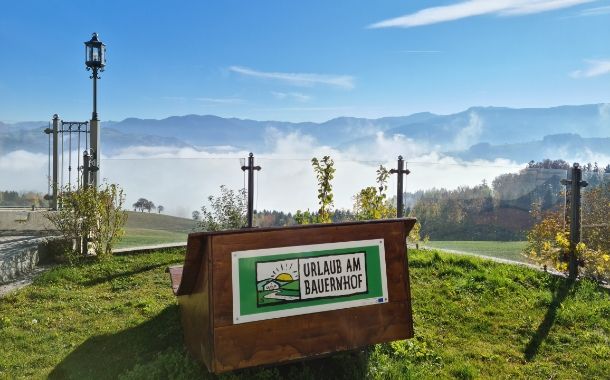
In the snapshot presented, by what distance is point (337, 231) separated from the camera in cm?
383

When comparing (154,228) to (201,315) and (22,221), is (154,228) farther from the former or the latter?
(201,315)

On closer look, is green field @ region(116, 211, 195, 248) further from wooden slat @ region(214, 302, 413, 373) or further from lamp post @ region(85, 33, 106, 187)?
wooden slat @ region(214, 302, 413, 373)

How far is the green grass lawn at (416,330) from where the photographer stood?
4363 mm

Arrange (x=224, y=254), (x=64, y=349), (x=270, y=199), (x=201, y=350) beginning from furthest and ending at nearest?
(x=270, y=199)
(x=64, y=349)
(x=201, y=350)
(x=224, y=254)

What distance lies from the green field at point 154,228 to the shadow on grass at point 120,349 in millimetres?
5493

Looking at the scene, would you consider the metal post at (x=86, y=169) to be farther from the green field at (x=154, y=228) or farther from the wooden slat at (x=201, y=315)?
the wooden slat at (x=201, y=315)

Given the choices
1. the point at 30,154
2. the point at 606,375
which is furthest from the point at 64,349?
the point at 30,154

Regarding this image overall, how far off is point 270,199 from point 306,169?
3.86 ft

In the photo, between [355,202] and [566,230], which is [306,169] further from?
[566,230]

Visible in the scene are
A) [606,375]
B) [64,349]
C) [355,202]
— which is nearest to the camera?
[606,375]

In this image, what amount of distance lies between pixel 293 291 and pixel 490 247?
7872mm

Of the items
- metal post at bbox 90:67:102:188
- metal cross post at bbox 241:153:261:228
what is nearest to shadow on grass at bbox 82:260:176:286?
metal cross post at bbox 241:153:261:228

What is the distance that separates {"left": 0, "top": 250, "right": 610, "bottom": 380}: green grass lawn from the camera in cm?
436

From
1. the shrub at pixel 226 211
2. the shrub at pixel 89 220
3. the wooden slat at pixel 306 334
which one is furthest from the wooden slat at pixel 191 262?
the shrub at pixel 226 211
